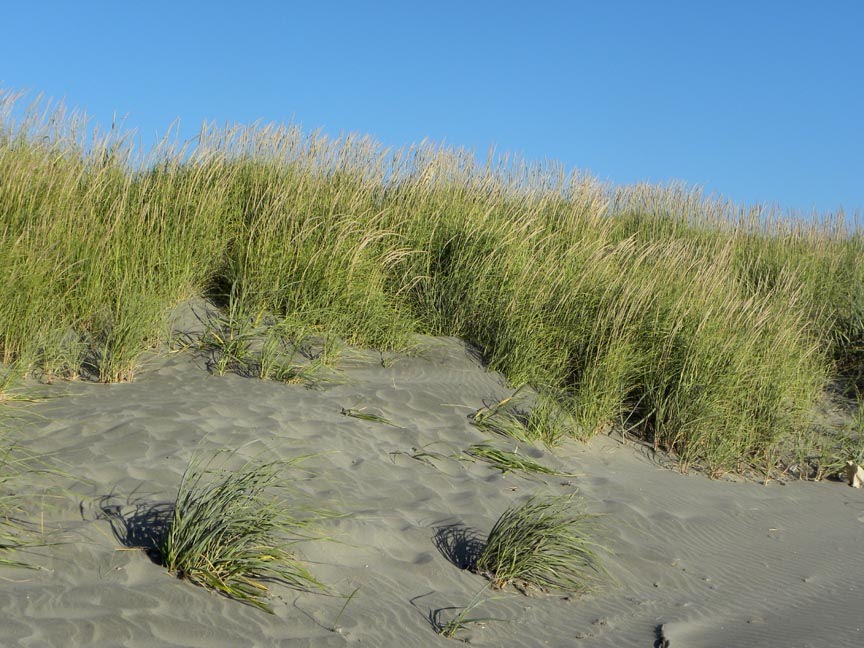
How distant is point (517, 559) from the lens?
13.3 feet

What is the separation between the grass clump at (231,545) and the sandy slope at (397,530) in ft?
0.24

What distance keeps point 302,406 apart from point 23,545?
2269 millimetres

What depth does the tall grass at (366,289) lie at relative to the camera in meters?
5.94

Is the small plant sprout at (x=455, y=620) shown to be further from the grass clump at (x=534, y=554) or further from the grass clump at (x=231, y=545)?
the grass clump at (x=231, y=545)

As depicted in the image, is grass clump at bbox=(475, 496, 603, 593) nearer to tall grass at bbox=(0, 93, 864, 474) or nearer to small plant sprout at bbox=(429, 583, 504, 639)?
small plant sprout at bbox=(429, 583, 504, 639)

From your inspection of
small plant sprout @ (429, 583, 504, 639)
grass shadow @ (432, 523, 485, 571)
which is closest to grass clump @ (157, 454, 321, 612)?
small plant sprout @ (429, 583, 504, 639)

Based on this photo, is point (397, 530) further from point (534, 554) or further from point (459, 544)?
point (534, 554)

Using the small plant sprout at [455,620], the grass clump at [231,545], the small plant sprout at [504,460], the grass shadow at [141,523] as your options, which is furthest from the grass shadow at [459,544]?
the grass shadow at [141,523]

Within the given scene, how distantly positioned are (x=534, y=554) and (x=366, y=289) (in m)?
3.25

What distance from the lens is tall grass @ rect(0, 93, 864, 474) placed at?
594 cm

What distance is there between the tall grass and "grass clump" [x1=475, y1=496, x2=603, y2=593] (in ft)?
7.28

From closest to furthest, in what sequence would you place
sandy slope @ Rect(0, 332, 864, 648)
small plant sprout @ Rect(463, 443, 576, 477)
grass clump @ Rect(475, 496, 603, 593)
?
sandy slope @ Rect(0, 332, 864, 648), grass clump @ Rect(475, 496, 603, 593), small plant sprout @ Rect(463, 443, 576, 477)

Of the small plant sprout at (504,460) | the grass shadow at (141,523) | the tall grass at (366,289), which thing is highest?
the tall grass at (366,289)

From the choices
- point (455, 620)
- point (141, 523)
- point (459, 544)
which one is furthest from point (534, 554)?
point (141, 523)
